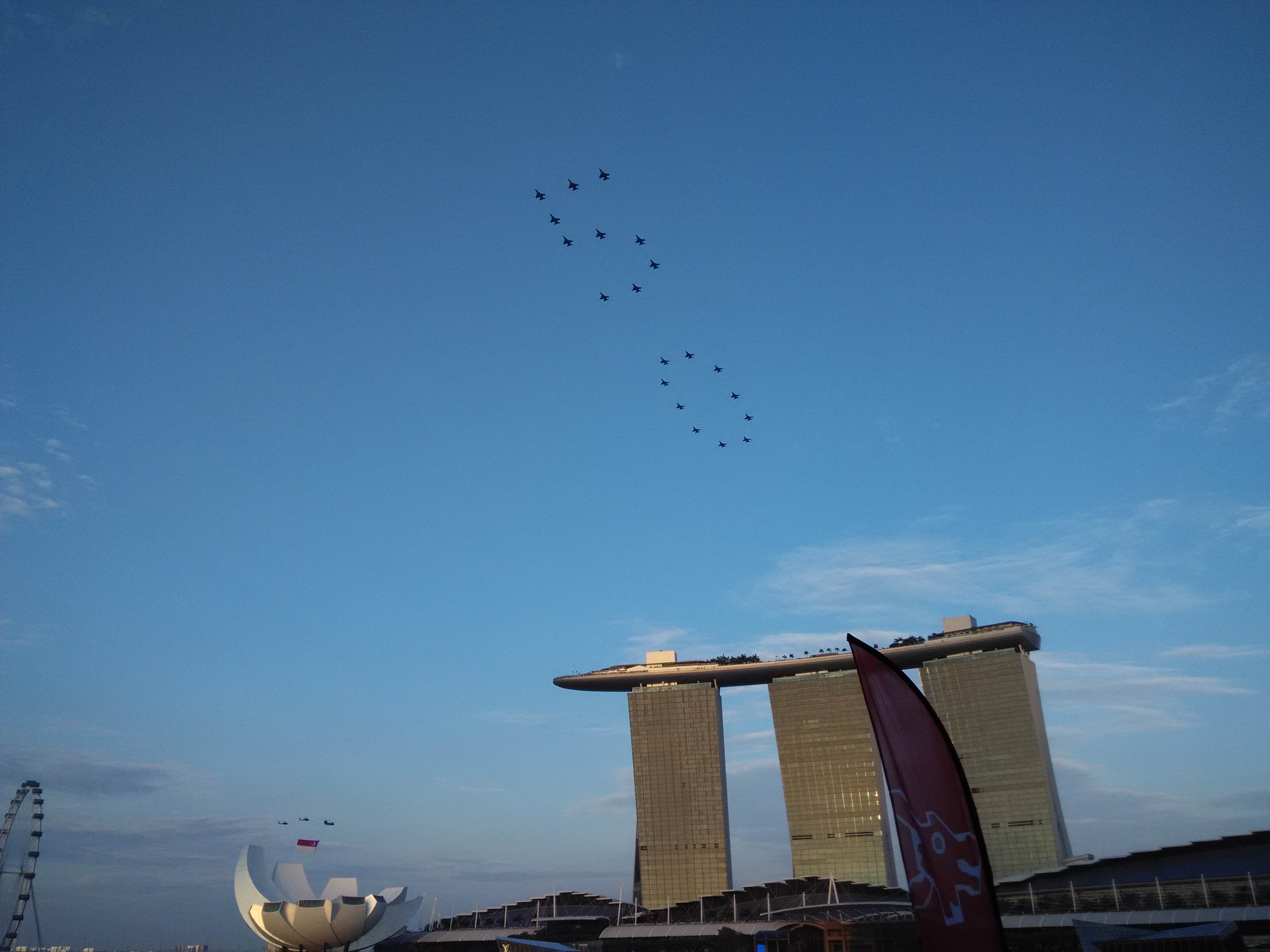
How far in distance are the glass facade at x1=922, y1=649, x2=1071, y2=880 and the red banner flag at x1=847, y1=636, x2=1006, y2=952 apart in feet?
474

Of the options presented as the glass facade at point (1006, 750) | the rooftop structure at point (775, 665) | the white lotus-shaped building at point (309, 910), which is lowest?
the white lotus-shaped building at point (309, 910)

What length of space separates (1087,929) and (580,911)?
86456 mm

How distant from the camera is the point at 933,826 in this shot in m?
18.4

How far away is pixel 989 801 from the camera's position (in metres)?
158

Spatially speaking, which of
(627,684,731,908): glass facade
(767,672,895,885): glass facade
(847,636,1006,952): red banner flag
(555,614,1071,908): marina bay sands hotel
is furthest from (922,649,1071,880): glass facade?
(847,636,1006,952): red banner flag

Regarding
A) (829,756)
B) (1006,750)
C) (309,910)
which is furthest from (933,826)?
(829,756)

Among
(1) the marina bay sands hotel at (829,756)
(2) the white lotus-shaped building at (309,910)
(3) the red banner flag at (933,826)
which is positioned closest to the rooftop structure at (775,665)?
(1) the marina bay sands hotel at (829,756)

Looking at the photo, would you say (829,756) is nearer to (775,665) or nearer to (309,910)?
(775,665)

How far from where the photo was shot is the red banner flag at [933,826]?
17.7 m

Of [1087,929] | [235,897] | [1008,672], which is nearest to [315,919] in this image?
[235,897]

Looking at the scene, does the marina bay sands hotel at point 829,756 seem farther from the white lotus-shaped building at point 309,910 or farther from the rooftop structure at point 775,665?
the white lotus-shaped building at point 309,910

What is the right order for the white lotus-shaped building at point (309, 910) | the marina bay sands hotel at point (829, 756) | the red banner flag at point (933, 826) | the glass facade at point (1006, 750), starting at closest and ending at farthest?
the red banner flag at point (933, 826)
the white lotus-shaped building at point (309, 910)
the glass facade at point (1006, 750)
the marina bay sands hotel at point (829, 756)

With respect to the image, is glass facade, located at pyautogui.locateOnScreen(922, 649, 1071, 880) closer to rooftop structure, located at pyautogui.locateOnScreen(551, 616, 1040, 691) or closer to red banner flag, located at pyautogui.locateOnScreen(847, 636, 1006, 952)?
rooftop structure, located at pyautogui.locateOnScreen(551, 616, 1040, 691)

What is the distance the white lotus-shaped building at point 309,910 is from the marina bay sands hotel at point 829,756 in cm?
7388
